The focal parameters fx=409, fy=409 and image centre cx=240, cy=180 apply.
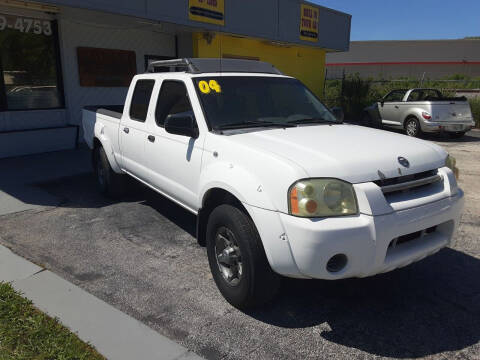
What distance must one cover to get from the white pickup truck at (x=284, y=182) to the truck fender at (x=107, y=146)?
141cm

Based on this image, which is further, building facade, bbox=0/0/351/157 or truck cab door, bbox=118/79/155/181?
building facade, bbox=0/0/351/157

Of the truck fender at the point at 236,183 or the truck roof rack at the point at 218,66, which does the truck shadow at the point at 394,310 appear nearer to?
the truck fender at the point at 236,183

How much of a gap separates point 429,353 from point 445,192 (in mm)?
1202

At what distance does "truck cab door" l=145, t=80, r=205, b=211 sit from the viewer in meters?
3.81

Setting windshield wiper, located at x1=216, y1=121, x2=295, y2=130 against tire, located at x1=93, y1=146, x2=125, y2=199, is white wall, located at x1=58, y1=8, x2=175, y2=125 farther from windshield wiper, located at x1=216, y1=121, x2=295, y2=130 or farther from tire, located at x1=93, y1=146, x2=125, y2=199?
windshield wiper, located at x1=216, y1=121, x2=295, y2=130

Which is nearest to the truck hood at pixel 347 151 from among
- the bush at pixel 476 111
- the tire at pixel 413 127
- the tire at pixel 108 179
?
the tire at pixel 108 179

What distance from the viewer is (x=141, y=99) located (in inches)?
199

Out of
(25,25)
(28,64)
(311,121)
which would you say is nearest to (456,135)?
(311,121)

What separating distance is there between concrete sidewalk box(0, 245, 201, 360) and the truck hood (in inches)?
61.0

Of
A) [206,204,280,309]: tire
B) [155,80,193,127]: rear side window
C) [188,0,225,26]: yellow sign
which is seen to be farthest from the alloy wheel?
[188,0,225,26]: yellow sign

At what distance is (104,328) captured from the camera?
299cm

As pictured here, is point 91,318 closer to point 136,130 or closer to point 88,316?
point 88,316

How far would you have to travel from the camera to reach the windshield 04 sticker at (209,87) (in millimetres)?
3995

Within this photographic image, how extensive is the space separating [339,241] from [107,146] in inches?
167
